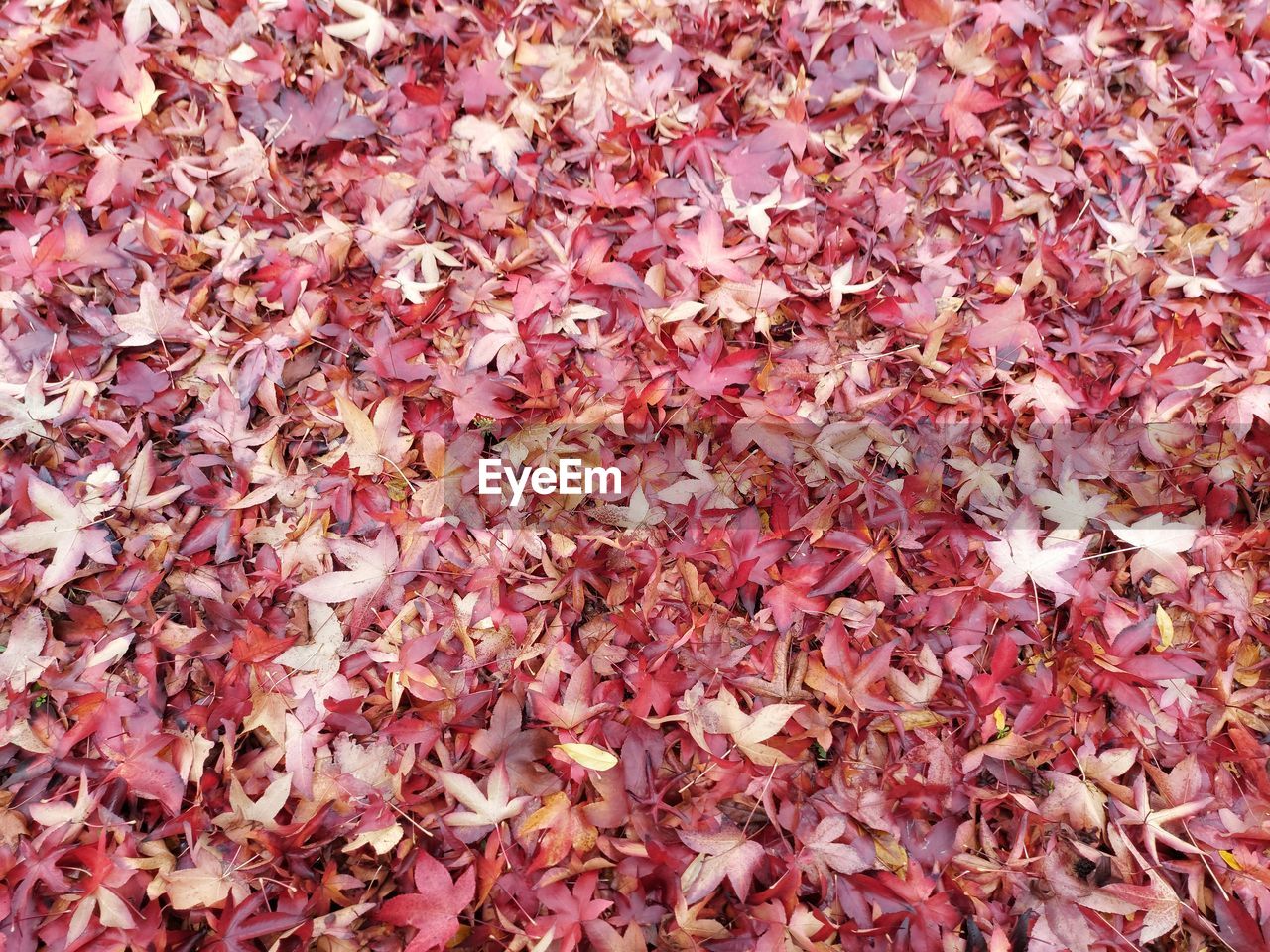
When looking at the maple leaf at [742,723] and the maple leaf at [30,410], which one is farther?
the maple leaf at [30,410]

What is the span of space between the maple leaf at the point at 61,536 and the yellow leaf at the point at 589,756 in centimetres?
77

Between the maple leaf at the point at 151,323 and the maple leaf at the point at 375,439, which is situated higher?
the maple leaf at the point at 151,323

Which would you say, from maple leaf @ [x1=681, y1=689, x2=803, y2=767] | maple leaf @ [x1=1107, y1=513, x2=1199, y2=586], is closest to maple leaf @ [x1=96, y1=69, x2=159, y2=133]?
maple leaf @ [x1=681, y1=689, x2=803, y2=767]

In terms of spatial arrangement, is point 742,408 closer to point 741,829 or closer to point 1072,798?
point 741,829

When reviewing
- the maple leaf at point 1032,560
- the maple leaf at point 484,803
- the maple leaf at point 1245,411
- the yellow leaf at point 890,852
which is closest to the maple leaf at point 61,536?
the maple leaf at point 484,803

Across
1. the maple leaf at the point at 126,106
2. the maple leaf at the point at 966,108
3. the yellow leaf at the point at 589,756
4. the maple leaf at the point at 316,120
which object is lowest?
the yellow leaf at the point at 589,756

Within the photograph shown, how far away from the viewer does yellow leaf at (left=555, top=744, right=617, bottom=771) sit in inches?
39.8

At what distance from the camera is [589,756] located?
1017 millimetres

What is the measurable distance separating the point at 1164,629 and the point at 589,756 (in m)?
0.88

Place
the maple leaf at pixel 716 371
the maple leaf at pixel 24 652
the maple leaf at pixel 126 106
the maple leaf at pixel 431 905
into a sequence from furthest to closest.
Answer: the maple leaf at pixel 126 106 → the maple leaf at pixel 716 371 → the maple leaf at pixel 24 652 → the maple leaf at pixel 431 905

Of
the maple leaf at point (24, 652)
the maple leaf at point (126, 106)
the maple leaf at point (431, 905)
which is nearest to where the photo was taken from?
the maple leaf at point (431, 905)

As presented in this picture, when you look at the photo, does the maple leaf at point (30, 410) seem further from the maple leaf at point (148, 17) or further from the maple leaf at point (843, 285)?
the maple leaf at point (843, 285)

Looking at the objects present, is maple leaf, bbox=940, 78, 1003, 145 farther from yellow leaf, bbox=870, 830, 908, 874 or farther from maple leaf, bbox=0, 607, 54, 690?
maple leaf, bbox=0, 607, 54, 690

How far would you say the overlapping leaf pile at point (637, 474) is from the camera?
1034 millimetres
